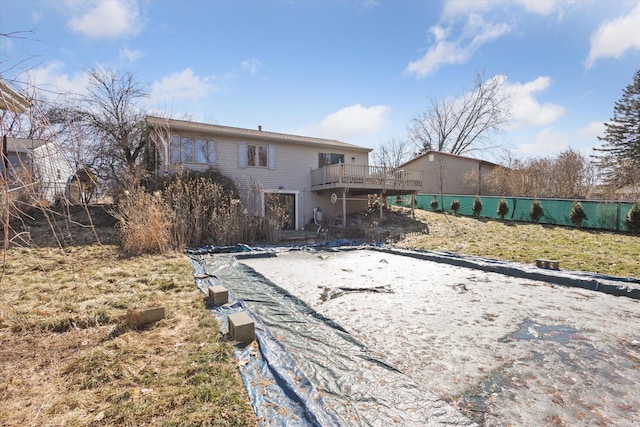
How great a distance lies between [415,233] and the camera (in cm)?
1162

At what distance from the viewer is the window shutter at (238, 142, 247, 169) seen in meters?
12.5

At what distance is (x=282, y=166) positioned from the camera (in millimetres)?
13445

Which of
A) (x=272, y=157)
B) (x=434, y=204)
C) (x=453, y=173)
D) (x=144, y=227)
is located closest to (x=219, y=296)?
(x=144, y=227)

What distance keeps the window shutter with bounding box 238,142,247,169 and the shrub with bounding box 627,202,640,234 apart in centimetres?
1390

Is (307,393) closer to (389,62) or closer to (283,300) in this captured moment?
(283,300)

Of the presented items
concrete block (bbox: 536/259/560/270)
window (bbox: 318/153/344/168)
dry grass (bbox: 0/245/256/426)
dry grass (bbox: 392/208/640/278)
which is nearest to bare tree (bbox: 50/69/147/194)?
window (bbox: 318/153/344/168)

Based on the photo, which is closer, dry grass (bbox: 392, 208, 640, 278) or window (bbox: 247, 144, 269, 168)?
dry grass (bbox: 392, 208, 640, 278)

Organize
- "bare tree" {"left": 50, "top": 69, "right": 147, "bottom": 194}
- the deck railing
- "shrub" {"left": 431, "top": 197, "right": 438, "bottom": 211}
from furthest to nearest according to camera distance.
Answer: "shrub" {"left": 431, "top": 197, "right": 438, "bottom": 211} → "bare tree" {"left": 50, "top": 69, "right": 147, "bottom": 194} → the deck railing

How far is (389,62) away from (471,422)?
13749mm

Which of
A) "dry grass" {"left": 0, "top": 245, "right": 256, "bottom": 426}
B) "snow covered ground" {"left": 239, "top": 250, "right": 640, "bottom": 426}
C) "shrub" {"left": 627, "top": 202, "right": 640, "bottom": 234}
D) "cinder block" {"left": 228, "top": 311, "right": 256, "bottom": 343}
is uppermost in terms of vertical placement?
"shrub" {"left": 627, "top": 202, "right": 640, "bottom": 234}

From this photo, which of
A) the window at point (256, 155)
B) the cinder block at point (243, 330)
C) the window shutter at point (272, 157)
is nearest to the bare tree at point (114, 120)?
the window at point (256, 155)

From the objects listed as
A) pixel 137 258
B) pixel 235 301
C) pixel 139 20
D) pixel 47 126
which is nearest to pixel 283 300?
pixel 235 301

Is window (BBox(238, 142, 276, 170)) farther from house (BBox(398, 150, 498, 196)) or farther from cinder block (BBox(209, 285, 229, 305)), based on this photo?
house (BBox(398, 150, 498, 196))

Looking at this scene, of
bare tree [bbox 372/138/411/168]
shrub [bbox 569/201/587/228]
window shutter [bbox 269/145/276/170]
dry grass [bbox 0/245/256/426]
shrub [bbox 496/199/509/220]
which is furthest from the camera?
bare tree [bbox 372/138/411/168]
